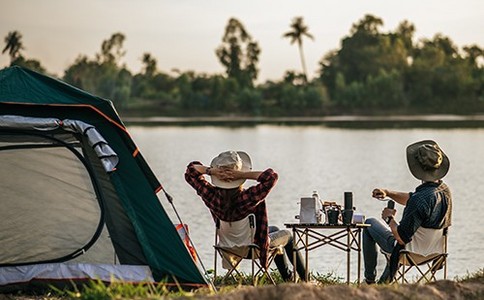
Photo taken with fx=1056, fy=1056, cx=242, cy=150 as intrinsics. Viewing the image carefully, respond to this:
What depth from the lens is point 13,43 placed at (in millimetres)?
65062

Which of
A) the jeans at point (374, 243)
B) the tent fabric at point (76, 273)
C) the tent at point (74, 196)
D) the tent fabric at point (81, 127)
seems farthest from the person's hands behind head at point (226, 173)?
the jeans at point (374, 243)

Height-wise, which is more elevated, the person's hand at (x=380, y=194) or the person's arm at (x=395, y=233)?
the person's hand at (x=380, y=194)

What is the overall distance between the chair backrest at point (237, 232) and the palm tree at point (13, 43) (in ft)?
198

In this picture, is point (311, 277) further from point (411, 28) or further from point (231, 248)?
point (411, 28)

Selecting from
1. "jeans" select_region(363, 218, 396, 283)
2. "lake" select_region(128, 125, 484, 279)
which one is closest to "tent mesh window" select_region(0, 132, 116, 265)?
"jeans" select_region(363, 218, 396, 283)

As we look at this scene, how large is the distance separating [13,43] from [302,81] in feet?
71.9

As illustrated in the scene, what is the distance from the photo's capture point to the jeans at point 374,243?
6609 millimetres

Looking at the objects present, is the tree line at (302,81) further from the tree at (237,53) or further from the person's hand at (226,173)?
the person's hand at (226,173)

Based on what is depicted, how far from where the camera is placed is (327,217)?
6625mm

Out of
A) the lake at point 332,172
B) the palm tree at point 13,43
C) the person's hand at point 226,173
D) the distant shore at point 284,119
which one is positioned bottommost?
the distant shore at point 284,119

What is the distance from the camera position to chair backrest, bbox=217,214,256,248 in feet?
21.6

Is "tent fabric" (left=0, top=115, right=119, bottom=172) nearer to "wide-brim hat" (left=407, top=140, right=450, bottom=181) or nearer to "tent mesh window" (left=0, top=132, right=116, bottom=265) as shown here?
"tent mesh window" (left=0, top=132, right=116, bottom=265)

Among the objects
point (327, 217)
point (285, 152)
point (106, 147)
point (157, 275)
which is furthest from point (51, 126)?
point (285, 152)

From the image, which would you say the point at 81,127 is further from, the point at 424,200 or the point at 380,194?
the point at 424,200
